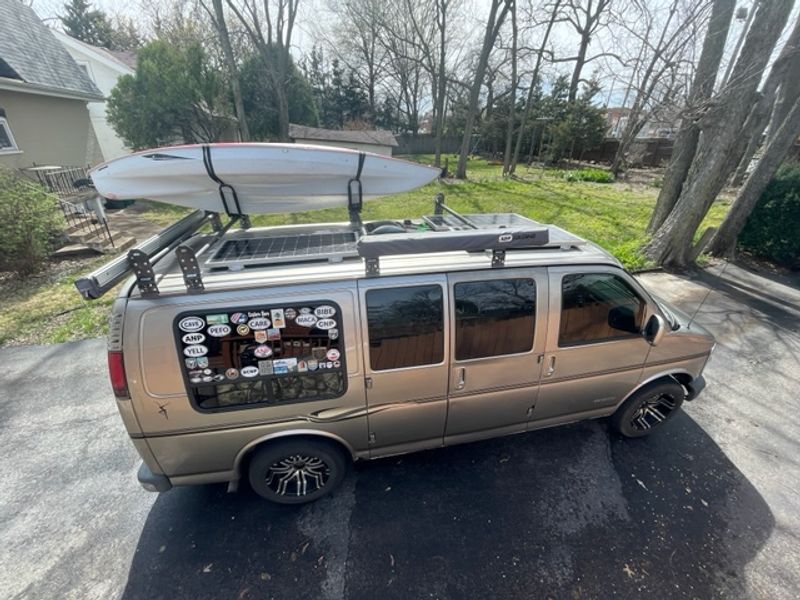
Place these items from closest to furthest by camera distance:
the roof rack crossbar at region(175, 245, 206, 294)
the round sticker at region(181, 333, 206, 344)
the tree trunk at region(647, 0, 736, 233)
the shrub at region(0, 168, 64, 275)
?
the roof rack crossbar at region(175, 245, 206, 294) < the round sticker at region(181, 333, 206, 344) < the shrub at region(0, 168, 64, 275) < the tree trunk at region(647, 0, 736, 233)

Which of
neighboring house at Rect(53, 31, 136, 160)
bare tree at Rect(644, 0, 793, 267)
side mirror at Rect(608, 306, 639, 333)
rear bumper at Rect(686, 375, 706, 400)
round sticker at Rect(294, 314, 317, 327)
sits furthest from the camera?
neighboring house at Rect(53, 31, 136, 160)

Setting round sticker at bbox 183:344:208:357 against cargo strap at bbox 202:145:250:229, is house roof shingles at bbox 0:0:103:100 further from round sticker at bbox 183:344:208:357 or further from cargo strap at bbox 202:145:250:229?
round sticker at bbox 183:344:208:357

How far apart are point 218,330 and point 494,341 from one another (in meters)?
1.99

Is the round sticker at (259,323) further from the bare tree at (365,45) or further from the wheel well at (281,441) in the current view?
the bare tree at (365,45)

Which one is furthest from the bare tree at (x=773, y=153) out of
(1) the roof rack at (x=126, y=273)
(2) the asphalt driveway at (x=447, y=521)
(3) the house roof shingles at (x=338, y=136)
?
(3) the house roof shingles at (x=338, y=136)

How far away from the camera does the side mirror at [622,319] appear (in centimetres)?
299

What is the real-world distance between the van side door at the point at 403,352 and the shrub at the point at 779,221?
958cm

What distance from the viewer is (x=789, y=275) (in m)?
7.76

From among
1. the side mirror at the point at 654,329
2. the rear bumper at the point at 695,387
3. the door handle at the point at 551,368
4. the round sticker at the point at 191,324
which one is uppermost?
the round sticker at the point at 191,324

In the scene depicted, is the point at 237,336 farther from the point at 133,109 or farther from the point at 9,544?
the point at 133,109

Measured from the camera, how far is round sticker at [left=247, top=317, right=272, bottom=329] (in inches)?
91.5

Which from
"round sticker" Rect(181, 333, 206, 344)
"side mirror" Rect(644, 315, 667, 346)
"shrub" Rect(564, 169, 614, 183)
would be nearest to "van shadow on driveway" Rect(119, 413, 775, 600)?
"side mirror" Rect(644, 315, 667, 346)

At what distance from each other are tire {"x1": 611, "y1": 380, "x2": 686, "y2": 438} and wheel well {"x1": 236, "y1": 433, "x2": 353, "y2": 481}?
2657 mm

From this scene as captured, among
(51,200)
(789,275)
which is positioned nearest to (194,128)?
(51,200)
